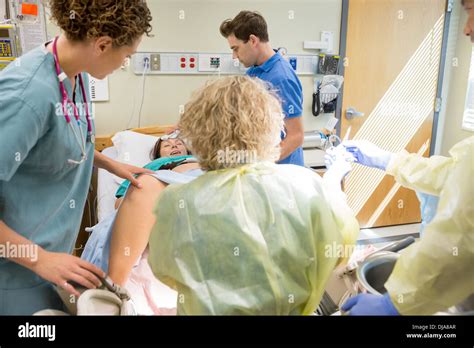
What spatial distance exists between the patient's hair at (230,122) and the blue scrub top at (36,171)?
28 cm

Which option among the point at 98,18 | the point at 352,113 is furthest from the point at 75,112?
the point at 352,113

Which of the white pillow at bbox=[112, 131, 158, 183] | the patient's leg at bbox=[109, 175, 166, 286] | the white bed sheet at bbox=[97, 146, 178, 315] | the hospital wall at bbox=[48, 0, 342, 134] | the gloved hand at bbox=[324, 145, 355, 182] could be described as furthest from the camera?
the hospital wall at bbox=[48, 0, 342, 134]

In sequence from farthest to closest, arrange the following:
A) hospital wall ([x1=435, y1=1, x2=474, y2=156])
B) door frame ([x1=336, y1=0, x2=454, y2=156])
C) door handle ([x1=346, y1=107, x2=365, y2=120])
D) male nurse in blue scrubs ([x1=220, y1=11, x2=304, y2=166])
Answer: door handle ([x1=346, y1=107, x2=365, y2=120]) < door frame ([x1=336, y1=0, x2=454, y2=156]) < hospital wall ([x1=435, y1=1, x2=474, y2=156]) < male nurse in blue scrubs ([x1=220, y1=11, x2=304, y2=166])

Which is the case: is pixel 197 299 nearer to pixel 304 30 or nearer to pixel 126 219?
pixel 126 219

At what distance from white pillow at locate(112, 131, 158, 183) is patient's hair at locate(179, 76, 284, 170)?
4.42ft

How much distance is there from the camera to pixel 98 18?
81 centimetres

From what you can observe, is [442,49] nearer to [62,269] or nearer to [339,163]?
[339,163]

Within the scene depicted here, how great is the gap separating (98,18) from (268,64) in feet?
Answer: 3.35

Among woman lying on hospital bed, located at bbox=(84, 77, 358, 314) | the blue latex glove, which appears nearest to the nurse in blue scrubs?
woman lying on hospital bed, located at bbox=(84, 77, 358, 314)

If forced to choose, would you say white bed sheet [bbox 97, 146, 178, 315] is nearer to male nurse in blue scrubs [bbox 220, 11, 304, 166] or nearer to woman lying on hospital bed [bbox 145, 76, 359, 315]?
woman lying on hospital bed [bbox 145, 76, 359, 315]

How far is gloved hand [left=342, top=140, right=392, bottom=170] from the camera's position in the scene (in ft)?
4.00

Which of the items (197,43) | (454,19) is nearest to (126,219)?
(197,43)
